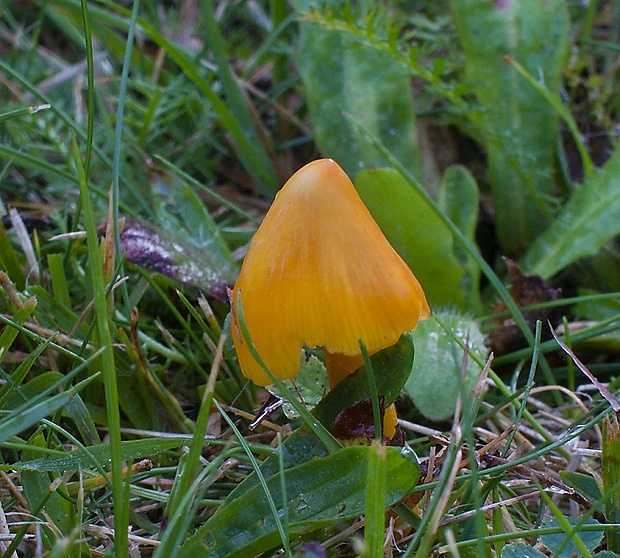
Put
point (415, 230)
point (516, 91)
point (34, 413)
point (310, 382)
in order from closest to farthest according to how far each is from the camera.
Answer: point (34, 413) → point (310, 382) → point (415, 230) → point (516, 91)

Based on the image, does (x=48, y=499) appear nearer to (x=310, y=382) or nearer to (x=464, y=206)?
(x=310, y=382)

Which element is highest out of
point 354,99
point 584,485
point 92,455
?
point 354,99

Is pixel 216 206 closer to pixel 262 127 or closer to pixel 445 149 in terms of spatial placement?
pixel 262 127

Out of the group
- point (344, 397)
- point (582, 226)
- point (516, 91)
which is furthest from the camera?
point (516, 91)

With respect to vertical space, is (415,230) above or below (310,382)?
above

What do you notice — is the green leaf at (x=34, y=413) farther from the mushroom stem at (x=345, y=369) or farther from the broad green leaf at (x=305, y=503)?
the mushroom stem at (x=345, y=369)

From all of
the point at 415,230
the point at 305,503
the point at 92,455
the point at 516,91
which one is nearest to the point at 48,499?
the point at 92,455

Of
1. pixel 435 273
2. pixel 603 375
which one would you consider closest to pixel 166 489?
pixel 435 273
